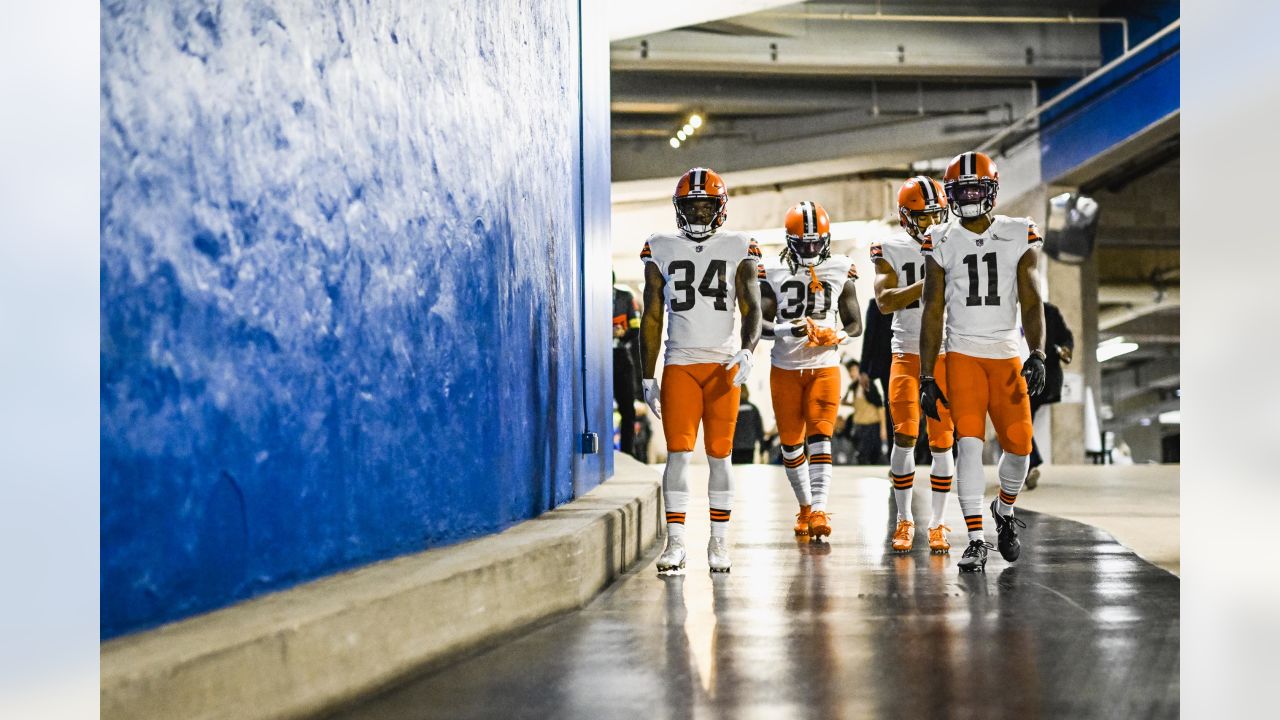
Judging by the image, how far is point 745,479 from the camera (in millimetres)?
15180

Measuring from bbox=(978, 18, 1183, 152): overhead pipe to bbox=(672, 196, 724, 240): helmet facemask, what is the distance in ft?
31.2

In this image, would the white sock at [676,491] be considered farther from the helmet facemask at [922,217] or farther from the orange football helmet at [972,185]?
the helmet facemask at [922,217]

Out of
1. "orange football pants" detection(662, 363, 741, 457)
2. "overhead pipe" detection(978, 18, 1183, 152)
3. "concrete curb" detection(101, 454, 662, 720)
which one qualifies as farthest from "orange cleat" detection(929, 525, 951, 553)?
"overhead pipe" detection(978, 18, 1183, 152)

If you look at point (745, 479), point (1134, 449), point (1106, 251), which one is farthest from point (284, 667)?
point (1134, 449)

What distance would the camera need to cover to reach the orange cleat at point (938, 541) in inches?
295

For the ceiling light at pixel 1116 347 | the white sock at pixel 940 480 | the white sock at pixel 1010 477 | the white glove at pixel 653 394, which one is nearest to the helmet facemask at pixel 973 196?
the white sock at pixel 1010 477

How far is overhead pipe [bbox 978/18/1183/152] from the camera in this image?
15.1 meters

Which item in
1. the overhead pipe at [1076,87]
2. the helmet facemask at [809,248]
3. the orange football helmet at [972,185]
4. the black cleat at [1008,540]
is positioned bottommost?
the black cleat at [1008,540]

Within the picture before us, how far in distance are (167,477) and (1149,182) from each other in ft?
70.0

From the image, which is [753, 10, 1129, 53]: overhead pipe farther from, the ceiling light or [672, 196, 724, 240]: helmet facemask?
the ceiling light

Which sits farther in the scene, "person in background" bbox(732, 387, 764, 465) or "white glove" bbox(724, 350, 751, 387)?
"person in background" bbox(732, 387, 764, 465)

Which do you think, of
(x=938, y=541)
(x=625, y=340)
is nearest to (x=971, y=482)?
(x=938, y=541)

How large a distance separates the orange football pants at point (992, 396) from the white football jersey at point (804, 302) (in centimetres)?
162

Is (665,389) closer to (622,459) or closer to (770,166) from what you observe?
(622,459)
